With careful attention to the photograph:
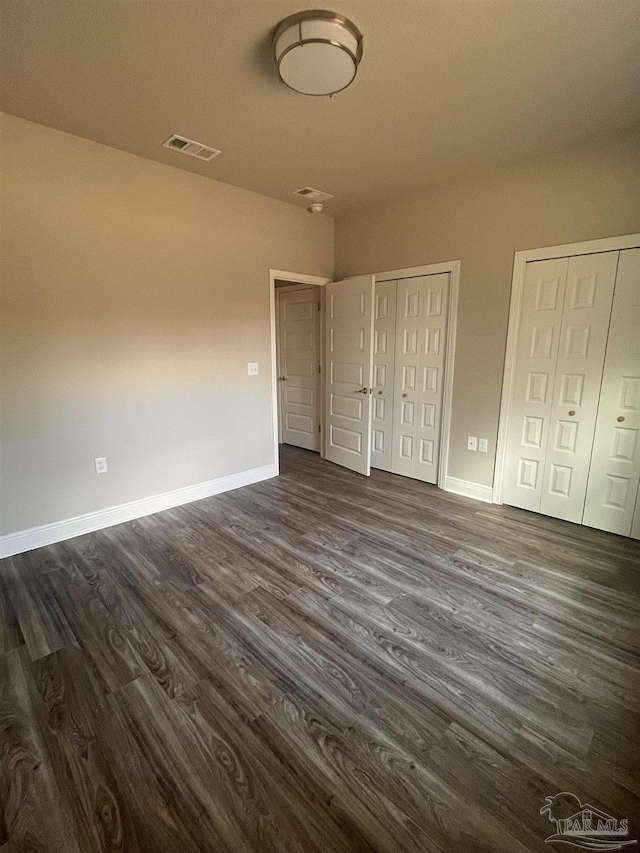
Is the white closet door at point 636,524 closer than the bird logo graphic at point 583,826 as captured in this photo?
No

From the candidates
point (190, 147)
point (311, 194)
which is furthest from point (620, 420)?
point (190, 147)

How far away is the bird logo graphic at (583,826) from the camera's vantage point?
1.13 meters

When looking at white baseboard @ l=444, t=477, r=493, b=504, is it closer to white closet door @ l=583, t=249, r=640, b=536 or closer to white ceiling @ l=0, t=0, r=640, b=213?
white closet door @ l=583, t=249, r=640, b=536

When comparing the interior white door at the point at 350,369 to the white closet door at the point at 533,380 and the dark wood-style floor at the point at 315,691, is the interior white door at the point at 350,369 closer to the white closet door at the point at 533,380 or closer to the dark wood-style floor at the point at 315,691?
the white closet door at the point at 533,380

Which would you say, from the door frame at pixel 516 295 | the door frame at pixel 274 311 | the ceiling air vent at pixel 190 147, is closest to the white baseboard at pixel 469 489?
the door frame at pixel 516 295

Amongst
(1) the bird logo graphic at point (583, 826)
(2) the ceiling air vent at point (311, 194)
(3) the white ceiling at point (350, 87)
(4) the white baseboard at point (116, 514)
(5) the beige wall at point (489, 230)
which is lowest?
(1) the bird logo graphic at point (583, 826)

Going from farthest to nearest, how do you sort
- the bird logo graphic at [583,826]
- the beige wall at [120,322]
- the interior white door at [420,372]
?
the interior white door at [420,372]
the beige wall at [120,322]
the bird logo graphic at [583,826]

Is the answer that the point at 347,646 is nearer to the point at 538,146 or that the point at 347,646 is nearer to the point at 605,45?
the point at 605,45

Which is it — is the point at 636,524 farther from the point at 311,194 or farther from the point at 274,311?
the point at 311,194

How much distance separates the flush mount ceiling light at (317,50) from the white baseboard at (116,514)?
3017 millimetres

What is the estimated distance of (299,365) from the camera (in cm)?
517

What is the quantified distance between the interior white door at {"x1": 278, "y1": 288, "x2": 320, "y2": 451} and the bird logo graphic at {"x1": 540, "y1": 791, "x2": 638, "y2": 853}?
4.09 m

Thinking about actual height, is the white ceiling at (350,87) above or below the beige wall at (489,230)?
above

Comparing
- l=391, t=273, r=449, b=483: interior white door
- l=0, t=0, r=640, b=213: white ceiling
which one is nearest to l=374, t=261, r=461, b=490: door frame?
l=391, t=273, r=449, b=483: interior white door
